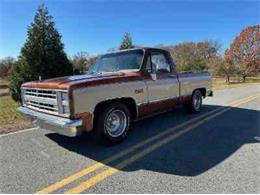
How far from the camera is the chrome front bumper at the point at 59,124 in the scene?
4633 mm

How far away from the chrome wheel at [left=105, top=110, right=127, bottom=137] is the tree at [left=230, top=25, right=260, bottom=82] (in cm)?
4246

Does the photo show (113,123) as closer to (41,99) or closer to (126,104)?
(126,104)

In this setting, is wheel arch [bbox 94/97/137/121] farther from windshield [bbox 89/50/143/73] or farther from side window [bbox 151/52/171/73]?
side window [bbox 151/52/171/73]

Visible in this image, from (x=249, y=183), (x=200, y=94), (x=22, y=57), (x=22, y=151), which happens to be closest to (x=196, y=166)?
(x=249, y=183)

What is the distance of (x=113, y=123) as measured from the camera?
557cm

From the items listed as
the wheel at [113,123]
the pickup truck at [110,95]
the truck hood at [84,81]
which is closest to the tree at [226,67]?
the pickup truck at [110,95]

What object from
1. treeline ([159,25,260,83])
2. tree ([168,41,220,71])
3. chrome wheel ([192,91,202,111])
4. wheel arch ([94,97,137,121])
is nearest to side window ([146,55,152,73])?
wheel arch ([94,97,137,121])

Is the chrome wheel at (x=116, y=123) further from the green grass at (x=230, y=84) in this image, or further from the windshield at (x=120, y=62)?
the green grass at (x=230, y=84)

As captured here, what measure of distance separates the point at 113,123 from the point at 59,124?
1.23 m

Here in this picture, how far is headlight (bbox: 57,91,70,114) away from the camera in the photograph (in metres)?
4.70

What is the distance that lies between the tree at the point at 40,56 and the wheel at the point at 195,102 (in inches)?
252

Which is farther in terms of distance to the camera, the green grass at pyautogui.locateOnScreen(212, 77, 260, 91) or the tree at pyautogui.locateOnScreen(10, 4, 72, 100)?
the green grass at pyautogui.locateOnScreen(212, 77, 260, 91)

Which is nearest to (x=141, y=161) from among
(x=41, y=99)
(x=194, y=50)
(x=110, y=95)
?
(x=110, y=95)

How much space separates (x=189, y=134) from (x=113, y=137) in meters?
1.81
